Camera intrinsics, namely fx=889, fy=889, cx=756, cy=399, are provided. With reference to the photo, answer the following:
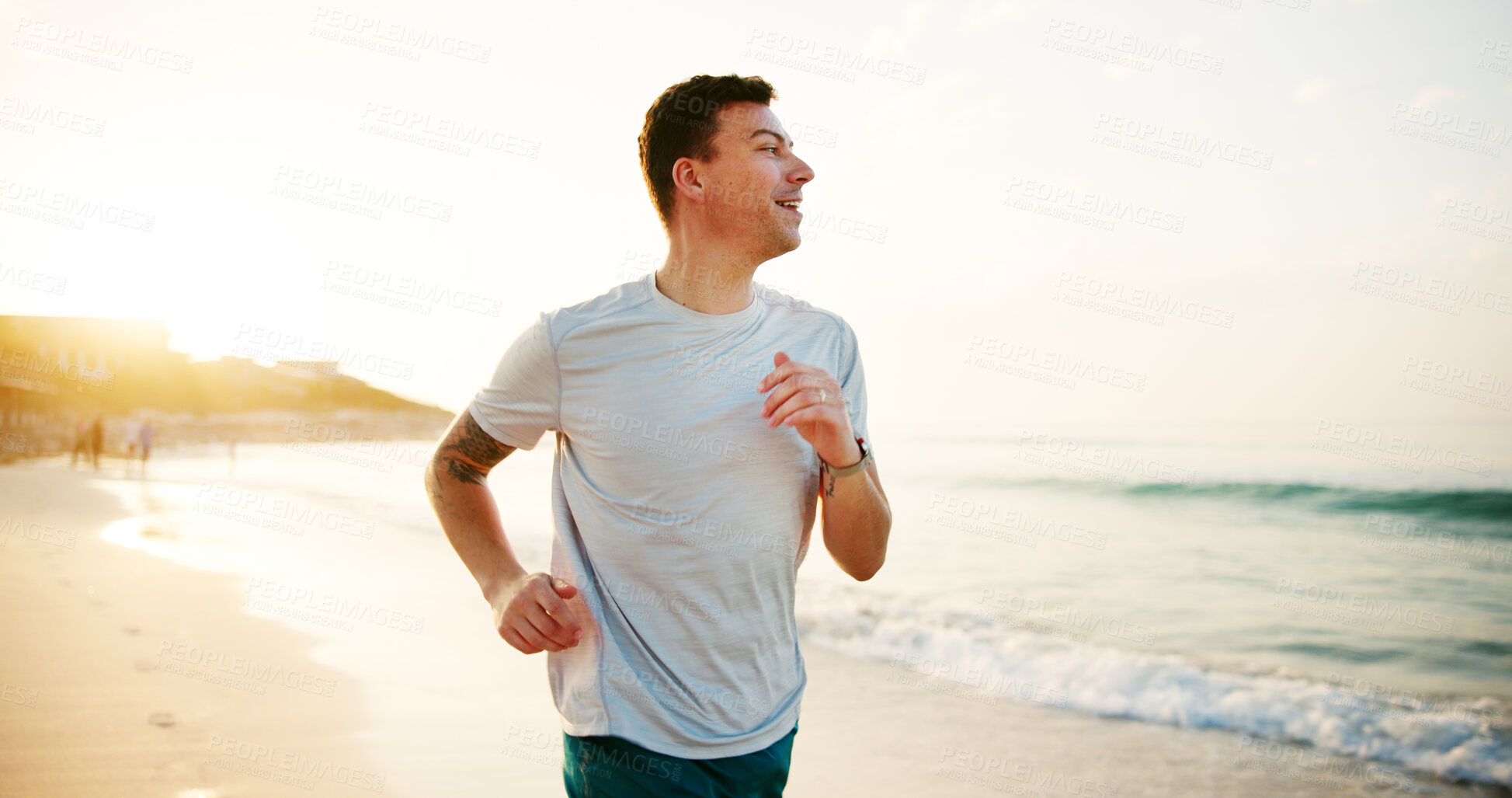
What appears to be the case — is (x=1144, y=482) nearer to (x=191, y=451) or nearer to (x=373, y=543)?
(x=373, y=543)

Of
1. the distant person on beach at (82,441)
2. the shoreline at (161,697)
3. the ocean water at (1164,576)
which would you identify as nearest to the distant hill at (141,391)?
the distant person on beach at (82,441)

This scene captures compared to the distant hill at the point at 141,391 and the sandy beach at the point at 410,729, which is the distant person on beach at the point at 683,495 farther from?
the distant hill at the point at 141,391

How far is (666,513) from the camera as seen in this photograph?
5.44ft

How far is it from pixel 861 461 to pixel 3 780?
4.93m

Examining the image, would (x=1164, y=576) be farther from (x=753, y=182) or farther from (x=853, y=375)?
(x=753, y=182)


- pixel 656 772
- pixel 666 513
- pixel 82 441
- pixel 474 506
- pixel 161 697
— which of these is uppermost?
pixel 666 513

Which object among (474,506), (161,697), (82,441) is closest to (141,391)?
(82,441)

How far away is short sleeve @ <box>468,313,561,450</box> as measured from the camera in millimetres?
1757

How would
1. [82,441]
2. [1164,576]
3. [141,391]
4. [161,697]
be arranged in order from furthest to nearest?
[141,391], [82,441], [1164,576], [161,697]

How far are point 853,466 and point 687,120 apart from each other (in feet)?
2.96

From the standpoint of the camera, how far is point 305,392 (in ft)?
219

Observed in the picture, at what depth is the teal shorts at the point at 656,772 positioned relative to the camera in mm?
1582

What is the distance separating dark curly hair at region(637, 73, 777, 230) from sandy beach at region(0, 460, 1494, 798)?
140 inches

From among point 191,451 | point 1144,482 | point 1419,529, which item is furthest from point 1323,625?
point 191,451
